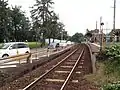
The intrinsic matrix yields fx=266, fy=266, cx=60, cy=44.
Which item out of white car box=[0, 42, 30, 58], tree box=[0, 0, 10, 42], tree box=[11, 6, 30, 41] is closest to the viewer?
white car box=[0, 42, 30, 58]

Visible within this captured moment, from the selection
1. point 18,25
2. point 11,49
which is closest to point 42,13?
point 18,25

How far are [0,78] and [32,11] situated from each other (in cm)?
7619

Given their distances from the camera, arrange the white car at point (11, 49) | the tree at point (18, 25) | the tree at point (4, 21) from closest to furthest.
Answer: the white car at point (11, 49) → the tree at point (4, 21) → the tree at point (18, 25)

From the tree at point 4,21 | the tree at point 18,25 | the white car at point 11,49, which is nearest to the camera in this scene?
the white car at point 11,49

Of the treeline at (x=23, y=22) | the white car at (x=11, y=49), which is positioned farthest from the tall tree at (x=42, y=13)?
the white car at (x=11, y=49)

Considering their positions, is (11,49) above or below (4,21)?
below

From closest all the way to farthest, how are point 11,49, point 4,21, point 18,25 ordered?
point 11,49
point 4,21
point 18,25

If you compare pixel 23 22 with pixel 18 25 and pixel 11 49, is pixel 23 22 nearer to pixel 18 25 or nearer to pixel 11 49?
pixel 18 25

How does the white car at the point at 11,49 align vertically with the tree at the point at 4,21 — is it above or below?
below

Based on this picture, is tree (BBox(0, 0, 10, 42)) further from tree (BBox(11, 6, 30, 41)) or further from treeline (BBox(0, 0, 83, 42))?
tree (BBox(11, 6, 30, 41))

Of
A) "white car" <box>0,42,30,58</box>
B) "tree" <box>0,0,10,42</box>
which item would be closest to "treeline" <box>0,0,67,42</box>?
"tree" <box>0,0,10,42</box>

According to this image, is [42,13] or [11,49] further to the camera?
[42,13]

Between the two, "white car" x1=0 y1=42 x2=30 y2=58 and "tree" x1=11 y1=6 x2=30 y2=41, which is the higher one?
"tree" x1=11 y1=6 x2=30 y2=41

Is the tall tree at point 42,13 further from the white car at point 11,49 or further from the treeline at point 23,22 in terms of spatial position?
the white car at point 11,49
